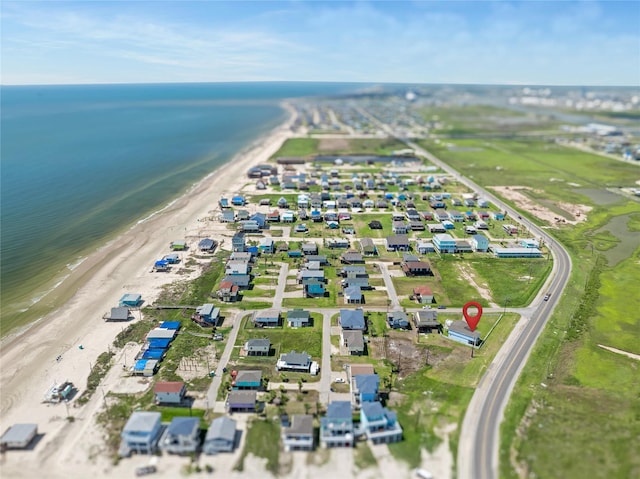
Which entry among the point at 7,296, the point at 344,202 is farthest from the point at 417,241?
the point at 7,296

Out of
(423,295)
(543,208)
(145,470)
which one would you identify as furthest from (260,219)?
(543,208)

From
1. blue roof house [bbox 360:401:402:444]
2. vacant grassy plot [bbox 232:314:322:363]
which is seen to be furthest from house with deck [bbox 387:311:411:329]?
blue roof house [bbox 360:401:402:444]

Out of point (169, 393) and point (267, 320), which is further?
point (267, 320)

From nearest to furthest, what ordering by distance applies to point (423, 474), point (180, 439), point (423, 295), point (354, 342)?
point (423, 474)
point (180, 439)
point (354, 342)
point (423, 295)

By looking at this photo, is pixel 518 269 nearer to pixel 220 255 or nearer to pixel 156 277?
pixel 220 255

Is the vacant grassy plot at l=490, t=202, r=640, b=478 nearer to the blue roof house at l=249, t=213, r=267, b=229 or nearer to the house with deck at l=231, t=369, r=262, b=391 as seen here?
the house with deck at l=231, t=369, r=262, b=391

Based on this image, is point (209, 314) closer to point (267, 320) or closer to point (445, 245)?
point (267, 320)
